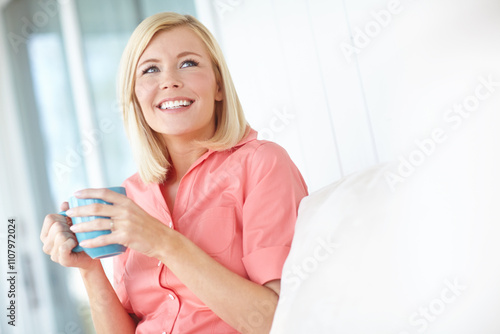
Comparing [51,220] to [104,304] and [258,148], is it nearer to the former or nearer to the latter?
[104,304]

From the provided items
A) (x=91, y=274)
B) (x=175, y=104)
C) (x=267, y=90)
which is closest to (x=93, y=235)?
(x=91, y=274)

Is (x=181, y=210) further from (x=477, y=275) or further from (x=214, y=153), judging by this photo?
(x=477, y=275)

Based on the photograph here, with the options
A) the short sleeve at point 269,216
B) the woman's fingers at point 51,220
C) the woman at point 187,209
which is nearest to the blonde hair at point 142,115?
the woman at point 187,209

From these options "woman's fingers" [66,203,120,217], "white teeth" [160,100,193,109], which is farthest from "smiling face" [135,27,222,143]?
"woman's fingers" [66,203,120,217]

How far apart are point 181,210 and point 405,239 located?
1.64 ft

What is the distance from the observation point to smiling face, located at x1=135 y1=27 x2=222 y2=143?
1136 mm

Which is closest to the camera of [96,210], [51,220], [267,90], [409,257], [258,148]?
[409,257]

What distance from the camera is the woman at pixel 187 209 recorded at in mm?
943

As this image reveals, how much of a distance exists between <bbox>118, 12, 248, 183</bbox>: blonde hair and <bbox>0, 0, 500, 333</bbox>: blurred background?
11.8 inches

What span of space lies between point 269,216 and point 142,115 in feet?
1.37

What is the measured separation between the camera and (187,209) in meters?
1.12

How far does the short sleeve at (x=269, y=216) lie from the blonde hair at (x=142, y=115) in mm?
130

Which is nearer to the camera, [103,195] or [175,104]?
[103,195]

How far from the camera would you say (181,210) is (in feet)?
3.69
